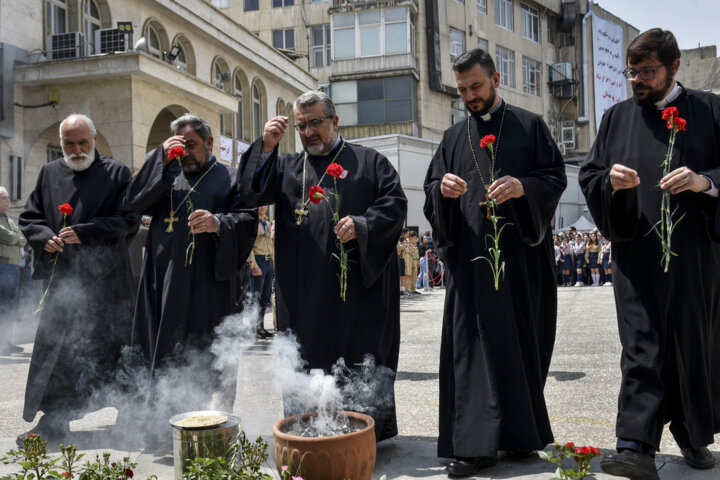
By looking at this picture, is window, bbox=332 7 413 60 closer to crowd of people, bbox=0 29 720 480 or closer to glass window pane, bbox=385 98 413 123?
glass window pane, bbox=385 98 413 123

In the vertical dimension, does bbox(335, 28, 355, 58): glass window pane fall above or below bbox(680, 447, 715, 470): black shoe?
above

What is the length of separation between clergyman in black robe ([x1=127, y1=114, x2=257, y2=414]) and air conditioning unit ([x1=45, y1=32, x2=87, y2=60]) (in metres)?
13.3

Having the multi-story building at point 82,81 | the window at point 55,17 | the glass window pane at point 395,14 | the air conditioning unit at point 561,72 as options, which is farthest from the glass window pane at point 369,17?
the window at point 55,17

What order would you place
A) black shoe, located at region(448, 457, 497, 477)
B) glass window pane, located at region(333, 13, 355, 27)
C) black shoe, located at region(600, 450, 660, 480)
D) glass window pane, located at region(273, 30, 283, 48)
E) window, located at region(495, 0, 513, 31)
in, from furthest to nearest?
window, located at region(495, 0, 513, 31), glass window pane, located at region(273, 30, 283, 48), glass window pane, located at region(333, 13, 355, 27), black shoe, located at region(448, 457, 497, 477), black shoe, located at region(600, 450, 660, 480)

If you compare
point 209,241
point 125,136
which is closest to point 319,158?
point 209,241

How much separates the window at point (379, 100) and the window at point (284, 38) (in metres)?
3.33

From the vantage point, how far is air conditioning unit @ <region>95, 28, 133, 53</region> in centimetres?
1747

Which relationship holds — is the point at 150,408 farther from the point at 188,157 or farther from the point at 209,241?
the point at 188,157

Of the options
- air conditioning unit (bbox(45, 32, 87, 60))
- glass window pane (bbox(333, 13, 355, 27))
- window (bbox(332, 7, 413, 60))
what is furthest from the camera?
glass window pane (bbox(333, 13, 355, 27))

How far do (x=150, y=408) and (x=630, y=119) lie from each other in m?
3.38

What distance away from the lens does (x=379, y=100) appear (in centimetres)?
3594

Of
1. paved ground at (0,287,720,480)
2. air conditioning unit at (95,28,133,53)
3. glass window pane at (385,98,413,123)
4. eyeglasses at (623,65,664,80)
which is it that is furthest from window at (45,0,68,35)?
glass window pane at (385,98,413,123)

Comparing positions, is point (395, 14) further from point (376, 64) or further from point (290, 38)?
point (290, 38)

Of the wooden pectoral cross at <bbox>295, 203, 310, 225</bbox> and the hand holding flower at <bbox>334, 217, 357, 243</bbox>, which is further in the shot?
the wooden pectoral cross at <bbox>295, 203, 310, 225</bbox>
